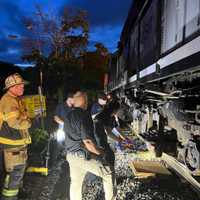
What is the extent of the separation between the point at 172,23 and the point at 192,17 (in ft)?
3.17

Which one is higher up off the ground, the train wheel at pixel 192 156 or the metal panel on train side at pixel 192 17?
the metal panel on train side at pixel 192 17

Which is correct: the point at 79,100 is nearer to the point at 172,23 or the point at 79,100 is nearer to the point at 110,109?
the point at 172,23

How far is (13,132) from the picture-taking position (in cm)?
492

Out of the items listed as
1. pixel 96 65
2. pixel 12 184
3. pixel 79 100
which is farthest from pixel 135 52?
pixel 96 65

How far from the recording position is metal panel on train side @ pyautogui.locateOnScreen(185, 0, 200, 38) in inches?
124

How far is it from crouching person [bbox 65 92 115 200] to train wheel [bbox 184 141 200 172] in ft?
3.52

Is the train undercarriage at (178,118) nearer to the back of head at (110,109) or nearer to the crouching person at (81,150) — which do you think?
the crouching person at (81,150)

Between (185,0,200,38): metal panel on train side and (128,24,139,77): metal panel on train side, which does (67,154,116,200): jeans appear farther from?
(128,24,139,77): metal panel on train side

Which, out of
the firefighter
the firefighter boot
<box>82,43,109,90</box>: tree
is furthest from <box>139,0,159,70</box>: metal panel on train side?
<box>82,43,109,90</box>: tree

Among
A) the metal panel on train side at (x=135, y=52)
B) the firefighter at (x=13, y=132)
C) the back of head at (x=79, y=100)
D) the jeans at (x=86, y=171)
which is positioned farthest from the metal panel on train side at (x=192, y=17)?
the metal panel on train side at (x=135, y=52)

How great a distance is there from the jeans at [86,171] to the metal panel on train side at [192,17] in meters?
2.11

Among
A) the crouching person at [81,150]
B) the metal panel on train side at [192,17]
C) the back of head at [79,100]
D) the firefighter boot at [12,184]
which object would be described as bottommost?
the firefighter boot at [12,184]

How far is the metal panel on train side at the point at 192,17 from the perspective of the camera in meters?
3.16

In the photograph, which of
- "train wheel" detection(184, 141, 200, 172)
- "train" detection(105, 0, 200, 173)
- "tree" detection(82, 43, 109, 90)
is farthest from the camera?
"tree" detection(82, 43, 109, 90)
